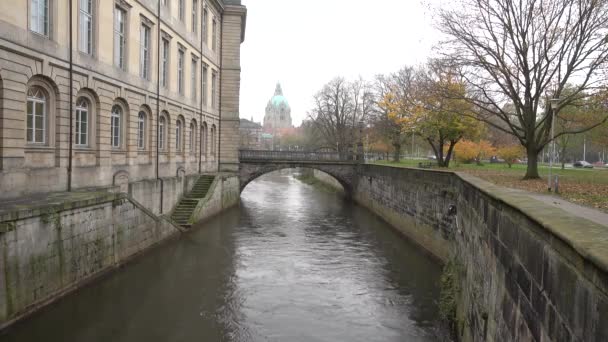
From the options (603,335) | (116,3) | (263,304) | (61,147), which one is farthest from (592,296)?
(116,3)

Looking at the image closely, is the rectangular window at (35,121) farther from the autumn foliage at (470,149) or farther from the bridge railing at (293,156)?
the autumn foliage at (470,149)

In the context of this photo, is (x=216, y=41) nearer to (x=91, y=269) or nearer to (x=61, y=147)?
(x=61, y=147)

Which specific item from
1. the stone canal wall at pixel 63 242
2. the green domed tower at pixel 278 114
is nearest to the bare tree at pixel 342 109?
the stone canal wall at pixel 63 242

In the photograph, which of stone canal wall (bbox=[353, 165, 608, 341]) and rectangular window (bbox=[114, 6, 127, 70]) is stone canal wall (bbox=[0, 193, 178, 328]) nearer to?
rectangular window (bbox=[114, 6, 127, 70])

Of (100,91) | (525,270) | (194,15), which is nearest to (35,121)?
(100,91)

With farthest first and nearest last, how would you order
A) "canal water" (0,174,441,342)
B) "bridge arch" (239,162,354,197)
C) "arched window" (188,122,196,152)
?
"bridge arch" (239,162,354,197) < "arched window" (188,122,196,152) < "canal water" (0,174,441,342)

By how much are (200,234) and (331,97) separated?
37.4 m

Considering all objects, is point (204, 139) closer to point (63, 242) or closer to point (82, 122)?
point (82, 122)

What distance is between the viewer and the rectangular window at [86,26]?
Answer: 1554 cm

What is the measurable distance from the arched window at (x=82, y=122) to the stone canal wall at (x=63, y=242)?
202 centimetres

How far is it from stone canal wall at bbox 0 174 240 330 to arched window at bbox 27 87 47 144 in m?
1.84

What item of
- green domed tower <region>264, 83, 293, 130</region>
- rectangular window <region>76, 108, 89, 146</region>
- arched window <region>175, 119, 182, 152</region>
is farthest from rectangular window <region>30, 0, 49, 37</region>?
green domed tower <region>264, 83, 293, 130</region>

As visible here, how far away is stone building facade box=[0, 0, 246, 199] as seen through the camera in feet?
40.8

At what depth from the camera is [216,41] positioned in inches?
1289
